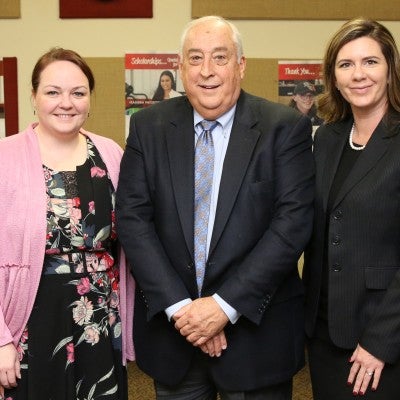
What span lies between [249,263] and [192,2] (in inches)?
87.2

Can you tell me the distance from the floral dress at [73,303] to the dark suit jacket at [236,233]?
117mm

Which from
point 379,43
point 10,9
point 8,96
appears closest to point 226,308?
point 379,43

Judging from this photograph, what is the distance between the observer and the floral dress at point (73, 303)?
1.95 m

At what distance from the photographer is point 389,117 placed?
1.89 meters

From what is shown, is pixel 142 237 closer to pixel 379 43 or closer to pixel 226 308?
pixel 226 308

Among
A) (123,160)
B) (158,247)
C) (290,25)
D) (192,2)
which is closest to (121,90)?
(192,2)

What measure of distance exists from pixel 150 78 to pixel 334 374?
2.28 m

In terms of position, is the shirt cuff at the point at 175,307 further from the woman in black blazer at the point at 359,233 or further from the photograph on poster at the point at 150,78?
the photograph on poster at the point at 150,78

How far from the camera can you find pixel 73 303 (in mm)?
1963

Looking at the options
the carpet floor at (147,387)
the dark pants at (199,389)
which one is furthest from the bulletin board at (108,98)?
the dark pants at (199,389)

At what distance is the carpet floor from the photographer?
341 centimetres

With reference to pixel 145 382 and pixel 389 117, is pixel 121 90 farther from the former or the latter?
pixel 389 117

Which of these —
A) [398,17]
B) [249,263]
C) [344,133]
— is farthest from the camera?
[398,17]

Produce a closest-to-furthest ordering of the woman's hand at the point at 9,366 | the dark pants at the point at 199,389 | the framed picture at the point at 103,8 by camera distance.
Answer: the woman's hand at the point at 9,366 < the dark pants at the point at 199,389 < the framed picture at the point at 103,8
